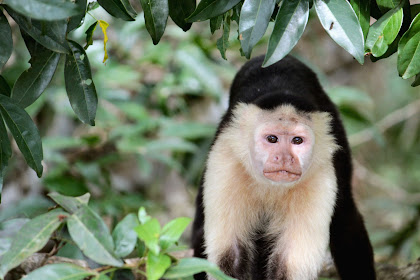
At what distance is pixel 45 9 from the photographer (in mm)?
1297

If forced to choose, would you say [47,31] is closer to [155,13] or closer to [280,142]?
[155,13]

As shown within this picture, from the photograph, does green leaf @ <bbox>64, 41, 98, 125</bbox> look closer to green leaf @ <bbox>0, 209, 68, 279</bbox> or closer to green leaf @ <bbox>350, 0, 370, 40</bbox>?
green leaf @ <bbox>0, 209, 68, 279</bbox>

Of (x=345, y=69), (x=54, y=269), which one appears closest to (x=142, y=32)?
(x=345, y=69)

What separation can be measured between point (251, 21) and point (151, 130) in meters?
3.23

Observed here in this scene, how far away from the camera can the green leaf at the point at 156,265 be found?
1.37 m

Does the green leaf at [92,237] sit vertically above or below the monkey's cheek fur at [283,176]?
below

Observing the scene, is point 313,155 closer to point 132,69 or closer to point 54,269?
point 54,269

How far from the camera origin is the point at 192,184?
16.5 ft

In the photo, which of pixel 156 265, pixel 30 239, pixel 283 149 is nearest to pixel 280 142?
pixel 283 149

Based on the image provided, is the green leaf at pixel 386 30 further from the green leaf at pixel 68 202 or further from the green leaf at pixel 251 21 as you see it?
the green leaf at pixel 68 202

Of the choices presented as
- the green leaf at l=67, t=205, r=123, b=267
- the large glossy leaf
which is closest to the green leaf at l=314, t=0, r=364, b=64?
the green leaf at l=67, t=205, r=123, b=267

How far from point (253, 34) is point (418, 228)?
3.45m

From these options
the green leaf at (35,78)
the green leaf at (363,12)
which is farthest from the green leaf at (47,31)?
the green leaf at (363,12)

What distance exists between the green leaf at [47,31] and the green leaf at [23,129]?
0.74 feet
